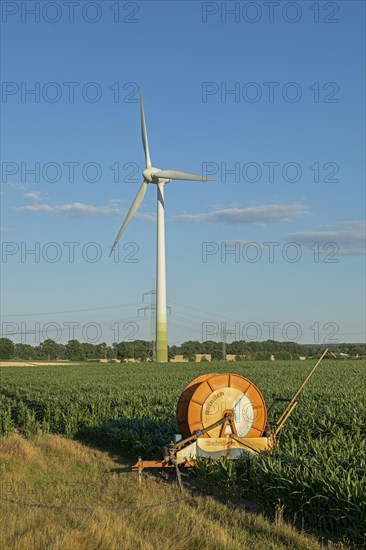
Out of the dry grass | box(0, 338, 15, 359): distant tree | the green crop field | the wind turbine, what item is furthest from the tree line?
the dry grass

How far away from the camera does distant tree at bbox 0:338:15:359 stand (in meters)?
168

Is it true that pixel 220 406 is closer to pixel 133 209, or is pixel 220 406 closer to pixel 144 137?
pixel 133 209

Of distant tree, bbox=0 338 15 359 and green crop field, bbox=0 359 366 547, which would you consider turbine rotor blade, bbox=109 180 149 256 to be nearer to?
green crop field, bbox=0 359 366 547

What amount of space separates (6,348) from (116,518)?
16922cm

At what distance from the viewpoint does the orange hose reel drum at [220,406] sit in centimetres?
1196

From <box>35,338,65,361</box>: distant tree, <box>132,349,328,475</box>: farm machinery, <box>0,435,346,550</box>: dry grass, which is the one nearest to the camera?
<box>0,435,346,550</box>: dry grass

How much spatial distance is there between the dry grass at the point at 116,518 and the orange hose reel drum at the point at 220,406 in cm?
132

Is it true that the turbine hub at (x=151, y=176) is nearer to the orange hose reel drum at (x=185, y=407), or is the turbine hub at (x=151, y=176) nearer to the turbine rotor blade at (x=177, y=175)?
the turbine rotor blade at (x=177, y=175)

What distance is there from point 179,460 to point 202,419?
0.91 metres

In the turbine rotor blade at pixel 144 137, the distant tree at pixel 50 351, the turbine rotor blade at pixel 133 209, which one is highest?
the turbine rotor blade at pixel 144 137

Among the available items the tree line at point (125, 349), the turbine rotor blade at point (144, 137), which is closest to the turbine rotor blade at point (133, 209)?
the turbine rotor blade at point (144, 137)

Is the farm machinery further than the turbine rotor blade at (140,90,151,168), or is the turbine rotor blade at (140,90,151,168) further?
the turbine rotor blade at (140,90,151,168)

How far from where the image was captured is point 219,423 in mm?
11539

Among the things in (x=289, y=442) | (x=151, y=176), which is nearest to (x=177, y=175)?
(x=151, y=176)
